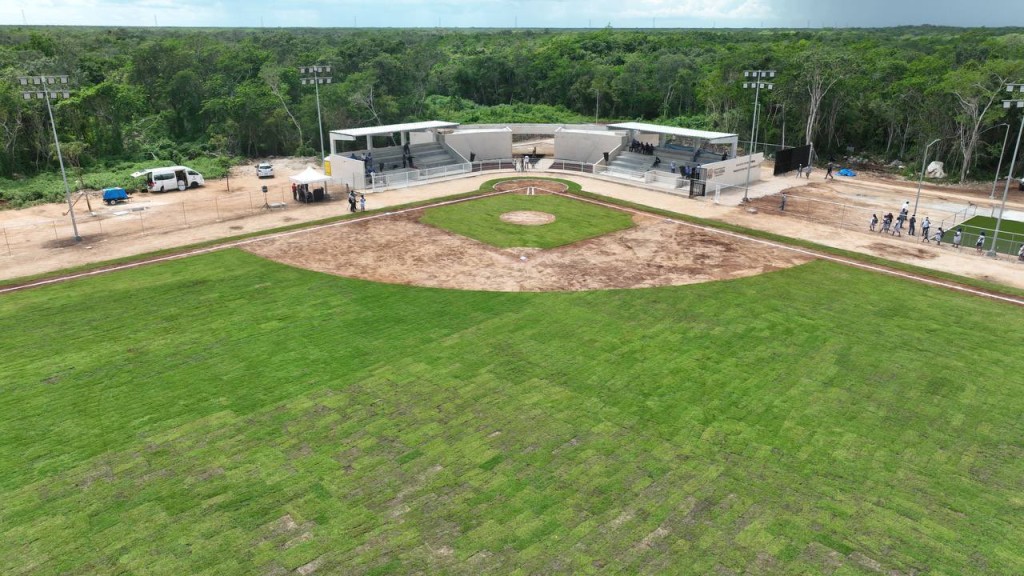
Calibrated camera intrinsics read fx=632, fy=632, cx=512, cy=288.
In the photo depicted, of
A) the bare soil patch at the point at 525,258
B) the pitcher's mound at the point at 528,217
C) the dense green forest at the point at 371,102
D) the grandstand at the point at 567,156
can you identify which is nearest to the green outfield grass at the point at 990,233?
the bare soil patch at the point at 525,258

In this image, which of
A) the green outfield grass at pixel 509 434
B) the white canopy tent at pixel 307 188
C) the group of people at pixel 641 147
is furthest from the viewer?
the group of people at pixel 641 147

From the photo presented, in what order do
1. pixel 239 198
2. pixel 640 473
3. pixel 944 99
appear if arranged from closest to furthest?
pixel 640 473, pixel 239 198, pixel 944 99

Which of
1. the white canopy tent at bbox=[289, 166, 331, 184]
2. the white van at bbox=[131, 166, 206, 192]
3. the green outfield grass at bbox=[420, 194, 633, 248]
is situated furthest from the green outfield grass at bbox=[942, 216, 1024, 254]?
the white van at bbox=[131, 166, 206, 192]

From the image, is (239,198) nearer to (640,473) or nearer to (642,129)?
(642,129)

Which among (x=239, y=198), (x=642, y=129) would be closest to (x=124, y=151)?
(x=239, y=198)

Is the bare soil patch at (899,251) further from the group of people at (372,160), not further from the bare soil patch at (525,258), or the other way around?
the group of people at (372,160)

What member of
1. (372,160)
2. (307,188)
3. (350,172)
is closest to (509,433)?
(307,188)

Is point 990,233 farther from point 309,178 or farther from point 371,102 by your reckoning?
point 371,102

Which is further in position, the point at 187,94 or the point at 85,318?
the point at 187,94
